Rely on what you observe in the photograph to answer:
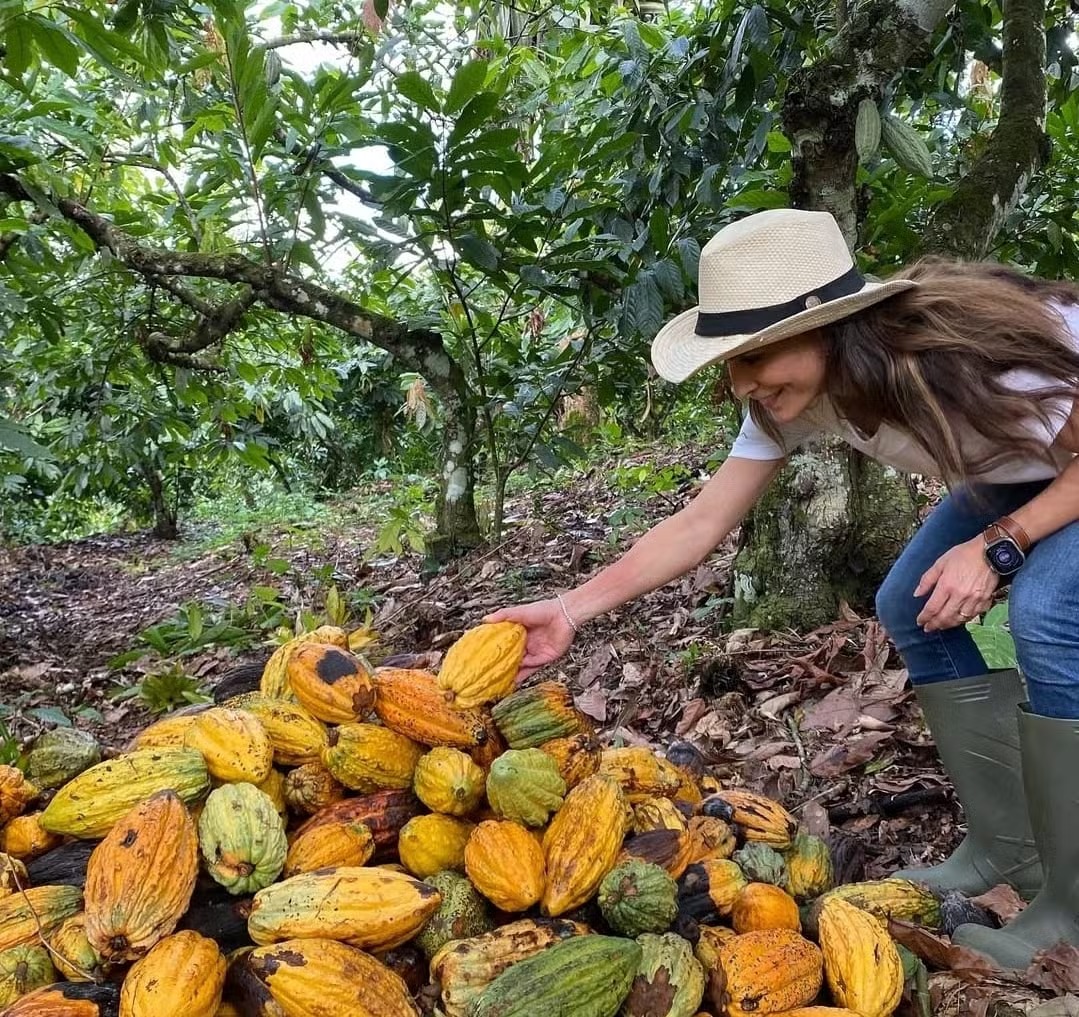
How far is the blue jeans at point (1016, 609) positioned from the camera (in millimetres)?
1524

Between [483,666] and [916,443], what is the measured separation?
0.90 meters

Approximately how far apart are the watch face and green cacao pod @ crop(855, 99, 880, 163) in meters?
1.34

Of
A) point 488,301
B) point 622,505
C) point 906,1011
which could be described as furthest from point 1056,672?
point 488,301

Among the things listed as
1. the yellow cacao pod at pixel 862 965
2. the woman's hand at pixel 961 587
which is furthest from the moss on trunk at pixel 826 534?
the yellow cacao pod at pixel 862 965

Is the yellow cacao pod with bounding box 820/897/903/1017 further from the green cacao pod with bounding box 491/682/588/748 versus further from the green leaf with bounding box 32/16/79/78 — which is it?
the green leaf with bounding box 32/16/79/78

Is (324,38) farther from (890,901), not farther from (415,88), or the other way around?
(890,901)

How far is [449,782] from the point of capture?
148 cm

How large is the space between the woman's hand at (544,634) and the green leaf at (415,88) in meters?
1.99

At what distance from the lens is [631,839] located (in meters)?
1.54

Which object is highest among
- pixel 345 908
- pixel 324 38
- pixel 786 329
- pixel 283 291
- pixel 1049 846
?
pixel 324 38

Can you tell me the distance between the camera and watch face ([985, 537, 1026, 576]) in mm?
1574

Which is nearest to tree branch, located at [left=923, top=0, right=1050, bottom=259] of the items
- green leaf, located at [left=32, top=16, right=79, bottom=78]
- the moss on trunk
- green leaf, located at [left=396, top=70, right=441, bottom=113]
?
the moss on trunk

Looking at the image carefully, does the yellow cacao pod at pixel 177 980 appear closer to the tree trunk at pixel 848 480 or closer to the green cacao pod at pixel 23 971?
the green cacao pod at pixel 23 971

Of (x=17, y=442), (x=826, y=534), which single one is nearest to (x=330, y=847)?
(x=17, y=442)
